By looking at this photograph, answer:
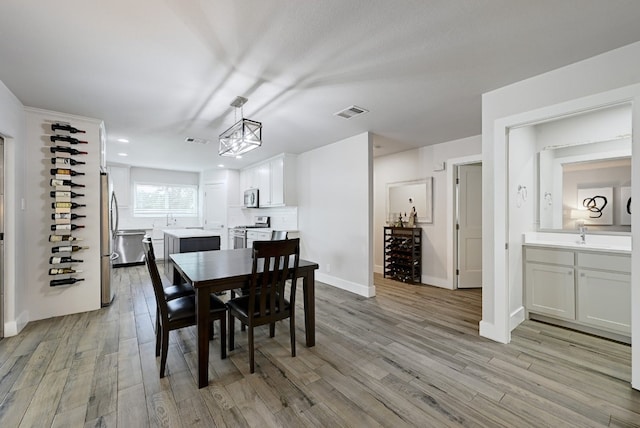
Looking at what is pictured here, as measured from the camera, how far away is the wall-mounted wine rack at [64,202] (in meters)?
3.19

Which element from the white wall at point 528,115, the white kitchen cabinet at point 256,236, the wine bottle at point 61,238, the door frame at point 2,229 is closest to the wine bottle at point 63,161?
the door frame at point 2,229

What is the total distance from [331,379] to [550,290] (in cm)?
270

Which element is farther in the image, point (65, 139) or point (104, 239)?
point (104, 239)

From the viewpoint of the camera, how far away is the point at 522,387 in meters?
1.95

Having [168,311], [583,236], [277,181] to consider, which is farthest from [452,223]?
[168,311]

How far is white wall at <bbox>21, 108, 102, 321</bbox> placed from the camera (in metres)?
3.11

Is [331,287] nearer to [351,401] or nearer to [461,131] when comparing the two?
[351,401]

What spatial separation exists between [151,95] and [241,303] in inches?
89.1

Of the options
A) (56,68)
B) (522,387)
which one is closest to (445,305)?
(522,387)

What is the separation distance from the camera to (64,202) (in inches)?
126

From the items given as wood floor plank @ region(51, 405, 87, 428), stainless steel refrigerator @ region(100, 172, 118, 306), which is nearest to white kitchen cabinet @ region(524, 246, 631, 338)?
wood floor plank @ region(51, 405, 87, 428)

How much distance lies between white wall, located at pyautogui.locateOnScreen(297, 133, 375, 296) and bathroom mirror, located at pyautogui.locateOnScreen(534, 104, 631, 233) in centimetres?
217

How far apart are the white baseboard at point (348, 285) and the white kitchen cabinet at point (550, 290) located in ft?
6.26

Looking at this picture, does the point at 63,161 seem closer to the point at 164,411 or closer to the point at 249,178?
the point at 164,411
